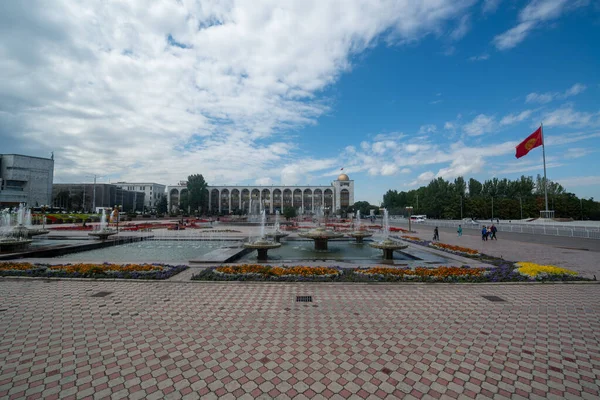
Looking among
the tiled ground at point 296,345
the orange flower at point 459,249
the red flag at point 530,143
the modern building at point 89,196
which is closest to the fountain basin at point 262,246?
the tiled ground at point 296,345

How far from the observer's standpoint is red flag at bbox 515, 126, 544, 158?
26.1m

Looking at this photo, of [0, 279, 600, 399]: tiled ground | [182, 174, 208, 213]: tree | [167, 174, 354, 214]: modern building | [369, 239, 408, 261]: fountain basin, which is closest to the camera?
[0, 279, 600, 399]: tiled ground

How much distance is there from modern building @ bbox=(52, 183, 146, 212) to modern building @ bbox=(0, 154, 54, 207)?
8815 mm

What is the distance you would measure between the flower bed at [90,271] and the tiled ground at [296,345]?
1408 mm

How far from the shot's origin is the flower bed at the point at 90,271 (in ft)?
27.3

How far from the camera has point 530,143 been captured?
87.8 ft

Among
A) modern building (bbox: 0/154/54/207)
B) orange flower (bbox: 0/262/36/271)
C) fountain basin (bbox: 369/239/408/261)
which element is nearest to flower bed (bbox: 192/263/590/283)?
fountain basin (bbox: 369/239/408/261)

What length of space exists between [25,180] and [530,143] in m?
99.0

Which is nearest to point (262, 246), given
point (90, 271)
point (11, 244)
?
point (90, 271)

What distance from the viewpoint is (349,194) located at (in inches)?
3698

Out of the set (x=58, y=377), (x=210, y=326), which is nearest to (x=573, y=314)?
(x=210, y=326)

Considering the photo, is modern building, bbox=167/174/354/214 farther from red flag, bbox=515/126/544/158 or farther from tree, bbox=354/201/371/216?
red flag, bbox=515/126/544/158

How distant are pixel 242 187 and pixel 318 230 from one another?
84704mm

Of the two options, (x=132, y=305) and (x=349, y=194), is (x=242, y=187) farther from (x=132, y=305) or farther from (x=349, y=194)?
(x=132, y=305)
